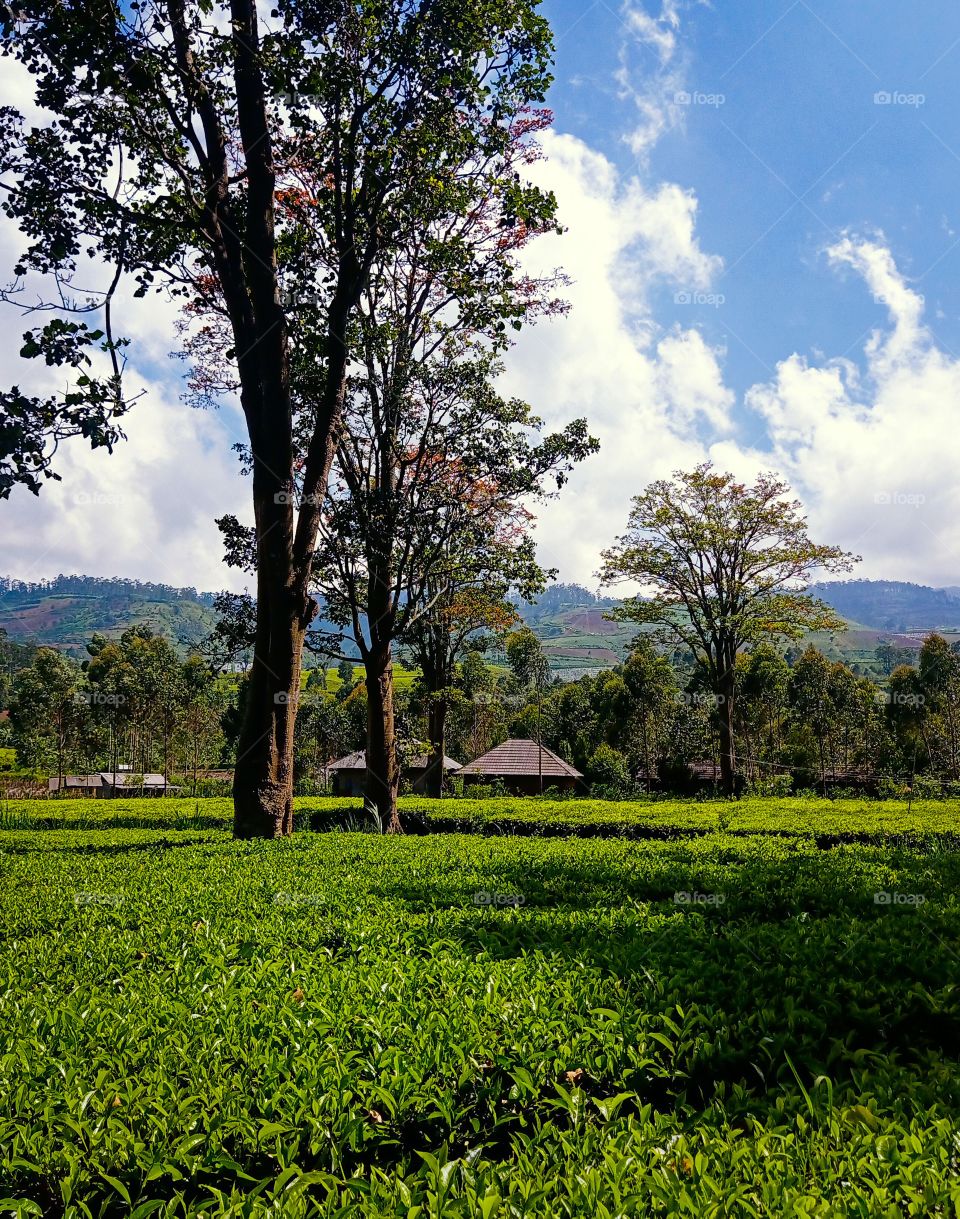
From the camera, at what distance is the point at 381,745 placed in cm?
1445

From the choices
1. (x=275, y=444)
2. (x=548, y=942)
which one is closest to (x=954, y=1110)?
(x=548, y=942)

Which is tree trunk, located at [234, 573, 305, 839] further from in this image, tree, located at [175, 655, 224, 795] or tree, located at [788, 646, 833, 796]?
tree, located at [788, 646, 833, 796]

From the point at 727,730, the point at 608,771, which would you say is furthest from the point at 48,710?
the point at 727,730

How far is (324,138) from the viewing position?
10.2 metres

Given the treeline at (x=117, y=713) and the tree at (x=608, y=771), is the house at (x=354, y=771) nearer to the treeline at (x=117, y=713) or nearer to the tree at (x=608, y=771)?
the tree at (x=608, y=771)

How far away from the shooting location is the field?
1.87 meters

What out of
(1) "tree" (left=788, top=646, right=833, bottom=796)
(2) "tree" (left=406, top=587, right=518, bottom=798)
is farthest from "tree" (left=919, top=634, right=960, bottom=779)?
(2) "tree" (left=406, top=587, right=518, bottom=798)

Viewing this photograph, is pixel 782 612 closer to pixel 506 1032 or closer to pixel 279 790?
pixel 279 790

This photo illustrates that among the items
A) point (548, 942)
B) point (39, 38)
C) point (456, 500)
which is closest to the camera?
point (548, 942)

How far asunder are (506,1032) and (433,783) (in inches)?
976

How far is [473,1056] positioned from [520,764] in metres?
32.6

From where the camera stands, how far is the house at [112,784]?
42.5 metres

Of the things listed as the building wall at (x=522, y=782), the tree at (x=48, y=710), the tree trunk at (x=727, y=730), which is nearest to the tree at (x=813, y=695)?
the building wall at (x=522, y=782)

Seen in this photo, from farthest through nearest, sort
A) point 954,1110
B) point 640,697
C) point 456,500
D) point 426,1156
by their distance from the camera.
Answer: point 640,697
point 456,500
point 954,1110
point 426,1156
